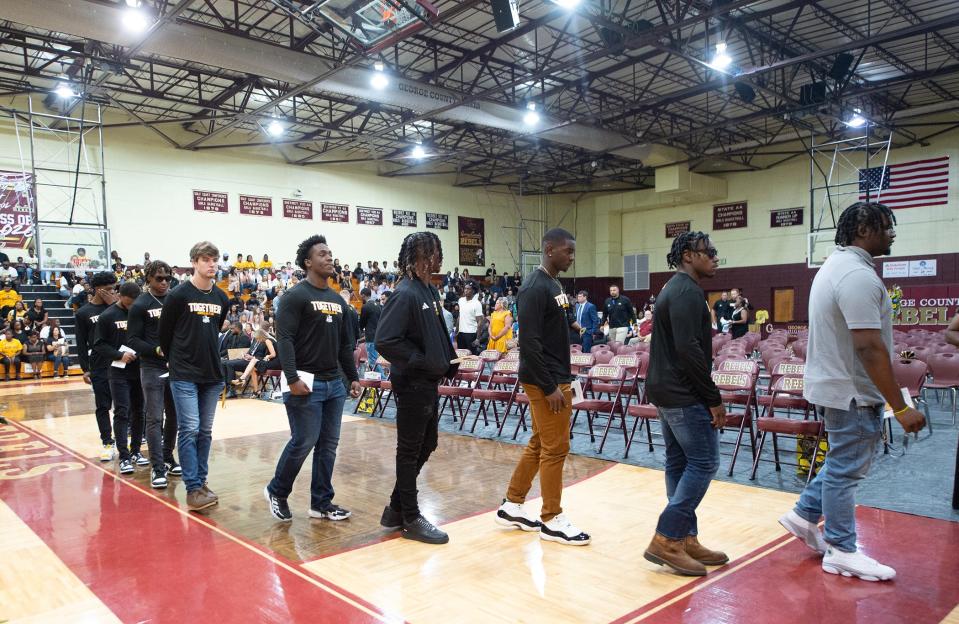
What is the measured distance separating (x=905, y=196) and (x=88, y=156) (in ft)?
81.2

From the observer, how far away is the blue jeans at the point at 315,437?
13.2ft

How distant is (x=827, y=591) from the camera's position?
299cm

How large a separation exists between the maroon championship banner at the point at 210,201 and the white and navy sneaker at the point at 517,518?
1951 centimetres

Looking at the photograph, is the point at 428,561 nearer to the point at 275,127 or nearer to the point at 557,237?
the point at 557,237

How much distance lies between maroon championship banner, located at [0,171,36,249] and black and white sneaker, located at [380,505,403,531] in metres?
17.4

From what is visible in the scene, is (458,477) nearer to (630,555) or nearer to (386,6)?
(630,555)

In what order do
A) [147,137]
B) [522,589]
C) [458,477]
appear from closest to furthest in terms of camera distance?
1. [522,589]
2. [458,477]
3. [147,137]

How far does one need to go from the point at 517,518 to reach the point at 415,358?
1.19m

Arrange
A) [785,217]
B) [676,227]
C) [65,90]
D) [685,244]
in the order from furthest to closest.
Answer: [676,227], [785,217], [65,90], [685,244]

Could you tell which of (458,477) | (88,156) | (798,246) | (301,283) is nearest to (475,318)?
(458,477)

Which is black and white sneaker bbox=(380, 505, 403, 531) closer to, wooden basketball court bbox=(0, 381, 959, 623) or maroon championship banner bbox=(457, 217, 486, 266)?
wooden basketball court bbox=(0, 381, 959, 623)

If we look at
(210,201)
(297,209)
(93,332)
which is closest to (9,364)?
(210,201)

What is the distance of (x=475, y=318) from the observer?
11.4 metres

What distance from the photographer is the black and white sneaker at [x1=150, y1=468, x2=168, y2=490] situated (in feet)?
16.7
